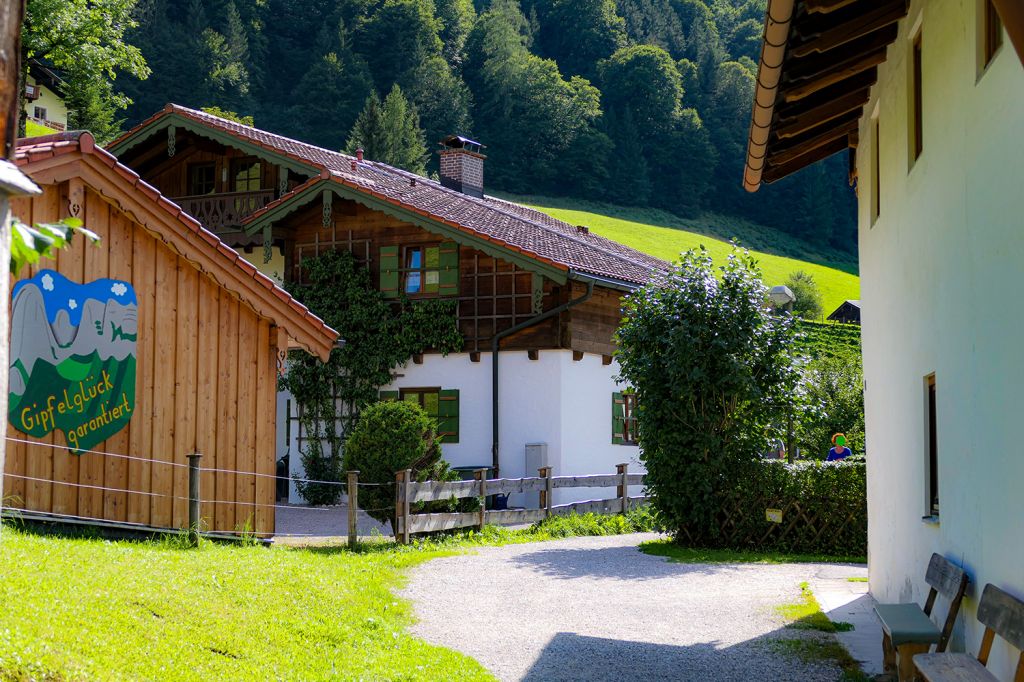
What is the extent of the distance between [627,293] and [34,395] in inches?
588

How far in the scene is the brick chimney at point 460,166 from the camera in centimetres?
3506

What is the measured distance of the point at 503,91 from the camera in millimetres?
90188

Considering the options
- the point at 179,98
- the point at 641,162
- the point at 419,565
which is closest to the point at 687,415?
the point at 419,565

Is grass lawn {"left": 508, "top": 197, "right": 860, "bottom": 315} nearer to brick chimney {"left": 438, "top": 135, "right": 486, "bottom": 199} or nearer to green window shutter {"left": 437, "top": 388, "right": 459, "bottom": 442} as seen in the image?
brick chimney {"left": 438, "top": 135, "right": 486, "bottom": 199}

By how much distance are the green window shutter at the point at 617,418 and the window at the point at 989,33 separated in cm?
1863

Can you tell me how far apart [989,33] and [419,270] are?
1890 centimetres

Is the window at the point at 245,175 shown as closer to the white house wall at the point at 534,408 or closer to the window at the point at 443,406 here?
the white house wall at the point at 534,408

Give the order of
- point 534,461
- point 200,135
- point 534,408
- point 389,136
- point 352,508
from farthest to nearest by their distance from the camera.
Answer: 1. point 389,136
2. point 200,135
3. point 534,408
4. point 534,461
5. point 352,508

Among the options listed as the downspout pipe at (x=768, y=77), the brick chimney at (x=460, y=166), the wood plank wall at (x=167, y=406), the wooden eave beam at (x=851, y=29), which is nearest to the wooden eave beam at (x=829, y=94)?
the downspout pipe at (x=768, y=77)

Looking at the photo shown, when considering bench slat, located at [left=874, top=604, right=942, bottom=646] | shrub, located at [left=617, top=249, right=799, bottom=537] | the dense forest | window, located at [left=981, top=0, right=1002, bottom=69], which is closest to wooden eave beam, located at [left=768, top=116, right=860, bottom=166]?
shrub, located at [left=617, top=249, right=799, bottom=537]

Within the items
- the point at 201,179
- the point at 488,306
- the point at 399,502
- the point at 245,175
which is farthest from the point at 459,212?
the point at 399,502

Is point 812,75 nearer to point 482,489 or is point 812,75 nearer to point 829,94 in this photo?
point 829,94

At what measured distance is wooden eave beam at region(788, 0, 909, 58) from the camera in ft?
27.3

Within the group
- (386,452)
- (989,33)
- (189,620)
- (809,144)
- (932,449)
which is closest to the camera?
(989,33)
